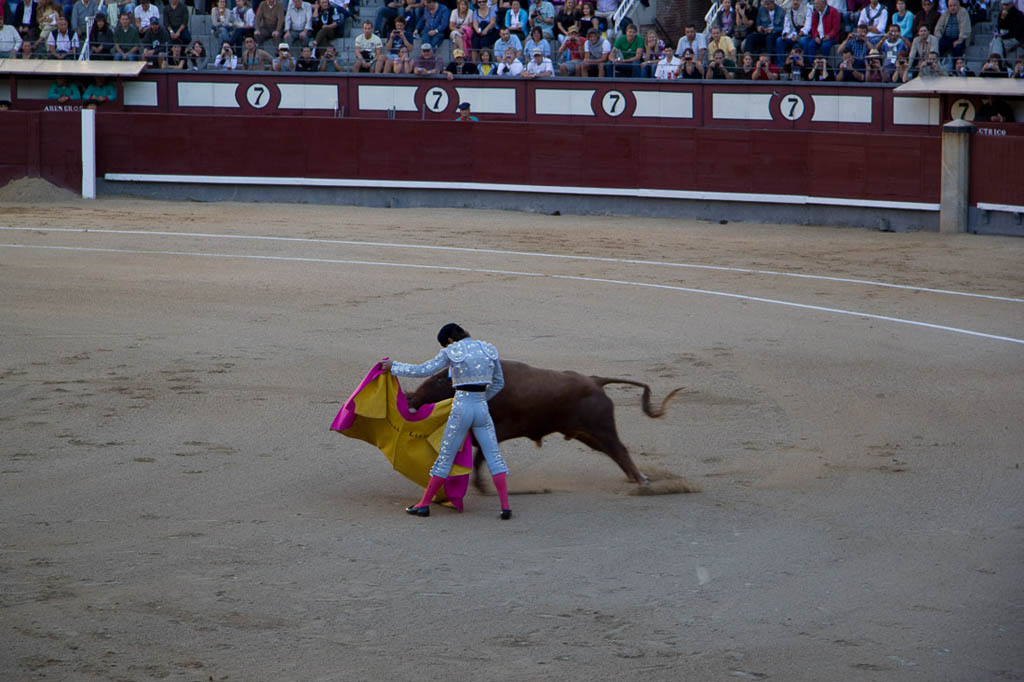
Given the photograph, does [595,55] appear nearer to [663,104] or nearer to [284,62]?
[663,104]

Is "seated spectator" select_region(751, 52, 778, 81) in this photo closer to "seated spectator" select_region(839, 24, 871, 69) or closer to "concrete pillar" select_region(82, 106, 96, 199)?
"seated spectator" select_region(839, 24, 871, 69)

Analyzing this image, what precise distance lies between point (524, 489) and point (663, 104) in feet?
48.8

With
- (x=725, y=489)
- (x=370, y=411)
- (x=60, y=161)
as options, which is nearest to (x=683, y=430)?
(x=725, y=489)

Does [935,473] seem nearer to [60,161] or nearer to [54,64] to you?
[60,161]

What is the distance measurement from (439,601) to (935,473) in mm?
3353

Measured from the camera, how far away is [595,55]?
2147 cm

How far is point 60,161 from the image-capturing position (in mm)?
21062

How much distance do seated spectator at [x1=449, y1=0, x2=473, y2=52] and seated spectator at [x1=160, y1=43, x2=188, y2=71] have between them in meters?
4.53

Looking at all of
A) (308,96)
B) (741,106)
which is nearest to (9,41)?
(308,96)

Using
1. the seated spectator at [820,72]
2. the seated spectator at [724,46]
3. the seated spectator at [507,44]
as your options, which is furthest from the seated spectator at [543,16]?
the seated spectator at [820,72]

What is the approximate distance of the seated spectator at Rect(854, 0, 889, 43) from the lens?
1986cm

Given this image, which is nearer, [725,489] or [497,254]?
[725,489]

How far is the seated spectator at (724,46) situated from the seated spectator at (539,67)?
251 centimetres

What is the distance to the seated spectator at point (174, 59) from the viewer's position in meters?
22.6
